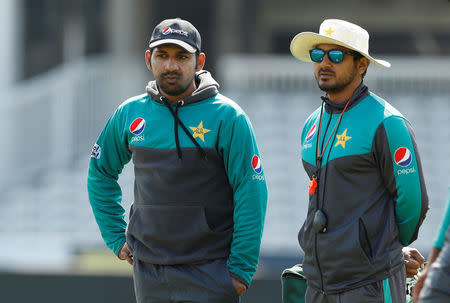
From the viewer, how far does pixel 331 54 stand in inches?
150

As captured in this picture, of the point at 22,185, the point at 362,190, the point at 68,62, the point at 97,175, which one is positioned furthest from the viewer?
the point at 68,62

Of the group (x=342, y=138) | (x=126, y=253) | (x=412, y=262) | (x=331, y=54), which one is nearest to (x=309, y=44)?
(x=331, y=54)

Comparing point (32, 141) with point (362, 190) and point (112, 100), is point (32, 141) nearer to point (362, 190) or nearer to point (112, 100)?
point (112, 100)

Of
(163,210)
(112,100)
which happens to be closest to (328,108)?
(163,210)

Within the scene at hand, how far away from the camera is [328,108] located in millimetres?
3861

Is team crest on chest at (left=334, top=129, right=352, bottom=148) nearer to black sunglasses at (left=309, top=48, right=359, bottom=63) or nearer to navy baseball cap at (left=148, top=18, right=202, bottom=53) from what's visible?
black sunglasses at (left=309, top=48, right=359, bottom=63)

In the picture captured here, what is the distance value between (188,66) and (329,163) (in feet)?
2.34

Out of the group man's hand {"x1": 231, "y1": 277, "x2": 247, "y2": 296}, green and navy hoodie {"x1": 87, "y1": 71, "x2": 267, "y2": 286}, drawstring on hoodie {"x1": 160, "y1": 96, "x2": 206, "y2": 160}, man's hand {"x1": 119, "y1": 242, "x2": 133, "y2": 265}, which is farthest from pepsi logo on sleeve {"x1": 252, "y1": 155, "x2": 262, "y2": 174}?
man's hand {"x1": 119, "y1": 242, "x2": 133, "y2": 265}

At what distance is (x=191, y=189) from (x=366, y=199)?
27.7 inches

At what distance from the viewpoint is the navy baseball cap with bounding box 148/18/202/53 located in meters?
3.84

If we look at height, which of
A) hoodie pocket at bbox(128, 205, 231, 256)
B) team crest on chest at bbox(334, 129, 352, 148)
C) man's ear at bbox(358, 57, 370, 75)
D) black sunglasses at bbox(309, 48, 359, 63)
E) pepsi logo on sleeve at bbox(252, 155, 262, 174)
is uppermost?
black sunglasses at bbox(309, 48, 359, 63)

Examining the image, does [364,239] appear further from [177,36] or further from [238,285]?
[177,36]

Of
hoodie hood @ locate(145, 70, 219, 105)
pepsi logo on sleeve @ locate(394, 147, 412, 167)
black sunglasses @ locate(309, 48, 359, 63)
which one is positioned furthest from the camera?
hoodie hood @ locate(145, 70, 219, 105)

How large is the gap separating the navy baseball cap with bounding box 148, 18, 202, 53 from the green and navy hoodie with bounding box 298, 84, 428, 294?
0.70 m
